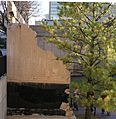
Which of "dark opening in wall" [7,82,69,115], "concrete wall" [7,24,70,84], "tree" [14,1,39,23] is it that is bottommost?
"dark opening in wall" [7,82,69,115]

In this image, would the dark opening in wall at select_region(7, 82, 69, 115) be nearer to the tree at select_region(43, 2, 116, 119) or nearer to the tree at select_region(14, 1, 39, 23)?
the tree at select_region(43, 2, 116, 119)

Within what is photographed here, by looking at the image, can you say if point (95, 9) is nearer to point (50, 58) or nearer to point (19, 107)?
point (50, 58)

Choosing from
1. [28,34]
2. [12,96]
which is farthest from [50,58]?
[12,96]

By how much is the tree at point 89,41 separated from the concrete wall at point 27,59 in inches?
52.1

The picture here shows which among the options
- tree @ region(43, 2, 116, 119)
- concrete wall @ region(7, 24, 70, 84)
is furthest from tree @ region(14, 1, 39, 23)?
tree @ region(43, 2, 116, 119)

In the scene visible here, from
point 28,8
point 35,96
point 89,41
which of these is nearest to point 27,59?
point 35,96

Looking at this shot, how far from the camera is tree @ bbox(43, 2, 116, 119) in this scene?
9250mm

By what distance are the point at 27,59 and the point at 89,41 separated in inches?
117

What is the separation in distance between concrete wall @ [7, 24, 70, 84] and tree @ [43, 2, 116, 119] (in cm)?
132

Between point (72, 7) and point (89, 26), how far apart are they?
0.82 metres

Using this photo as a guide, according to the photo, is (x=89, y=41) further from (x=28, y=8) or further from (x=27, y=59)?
(x=28, y=8)

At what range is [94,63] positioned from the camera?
9.90 metres

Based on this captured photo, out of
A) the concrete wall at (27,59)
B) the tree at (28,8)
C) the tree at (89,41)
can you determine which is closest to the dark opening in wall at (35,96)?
the concrete wall at (27,59)

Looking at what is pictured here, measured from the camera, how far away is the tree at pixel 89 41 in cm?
925
